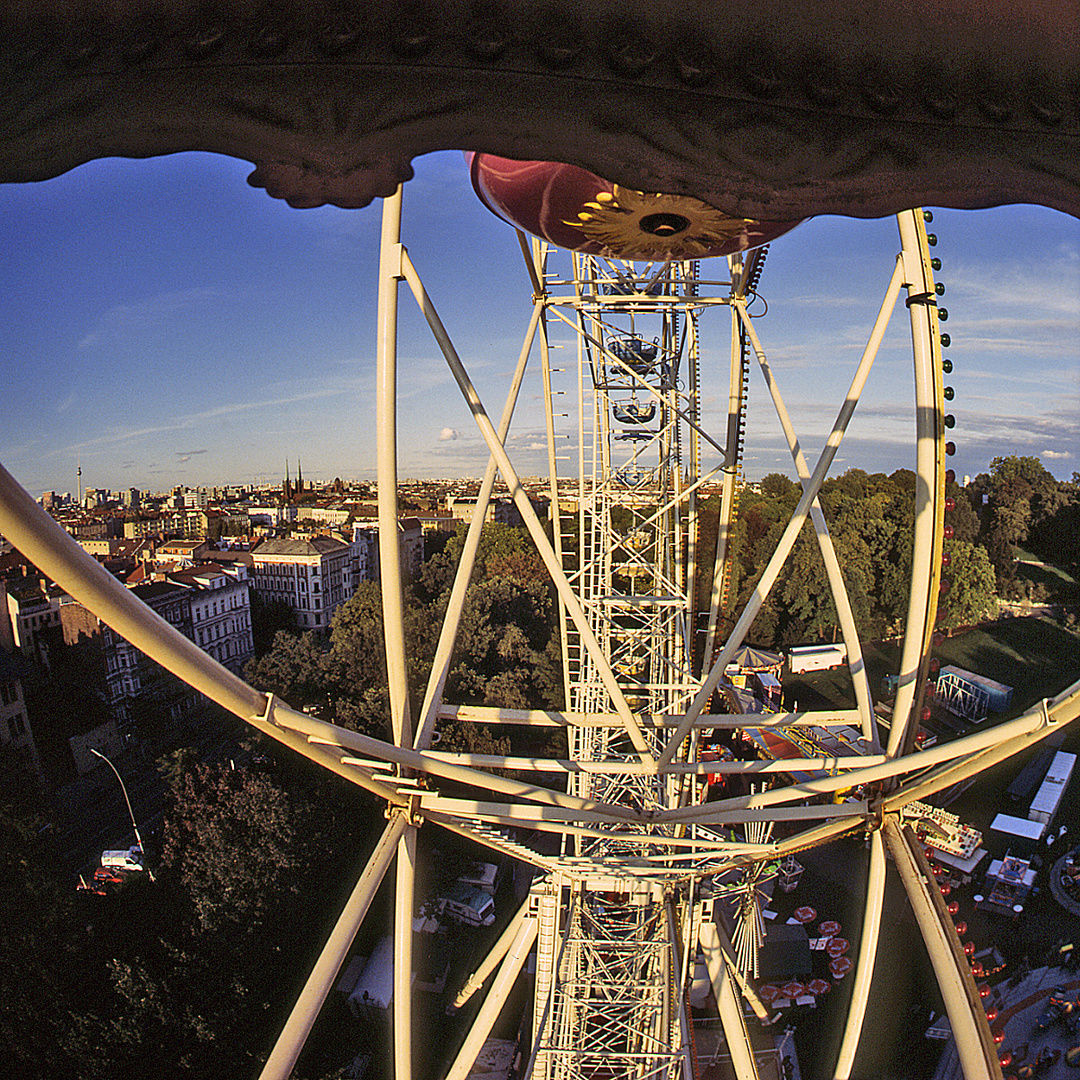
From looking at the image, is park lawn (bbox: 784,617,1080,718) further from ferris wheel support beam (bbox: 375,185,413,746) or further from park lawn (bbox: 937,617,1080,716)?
ferris wheel support beam (bbox: 375,185,413,746)

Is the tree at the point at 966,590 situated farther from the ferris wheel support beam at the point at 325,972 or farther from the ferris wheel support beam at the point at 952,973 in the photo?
the ferris wheel support beam at the point at 325,972

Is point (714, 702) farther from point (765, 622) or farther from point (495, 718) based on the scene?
point (495, 718)

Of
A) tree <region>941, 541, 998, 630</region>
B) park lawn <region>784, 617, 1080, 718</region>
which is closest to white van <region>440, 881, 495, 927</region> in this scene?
park lawn <region>784, 617, 1080, 718</region>

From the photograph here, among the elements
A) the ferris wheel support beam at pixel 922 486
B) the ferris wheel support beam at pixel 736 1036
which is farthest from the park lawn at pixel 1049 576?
the ferris wheel support beam at pixel 922 486

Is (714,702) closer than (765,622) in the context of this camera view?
Yes

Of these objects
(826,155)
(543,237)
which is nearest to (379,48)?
(826,155)

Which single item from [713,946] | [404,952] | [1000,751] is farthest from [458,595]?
[713,946]
